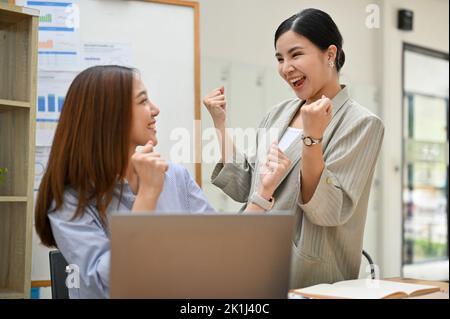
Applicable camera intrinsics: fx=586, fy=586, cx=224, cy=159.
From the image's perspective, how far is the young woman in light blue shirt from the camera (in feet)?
3.81

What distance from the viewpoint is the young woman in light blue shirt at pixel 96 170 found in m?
1.16

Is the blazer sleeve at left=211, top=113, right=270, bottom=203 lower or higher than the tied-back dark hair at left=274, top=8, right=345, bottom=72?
lower

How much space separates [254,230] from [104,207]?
45 cm

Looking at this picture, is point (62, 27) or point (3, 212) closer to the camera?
point (3, 212)

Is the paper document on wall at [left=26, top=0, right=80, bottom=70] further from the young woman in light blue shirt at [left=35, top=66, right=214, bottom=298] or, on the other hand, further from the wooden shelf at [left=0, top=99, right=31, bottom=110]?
the young woman in light blue shirt at [left=35, top=66, right=214, bottom=298]

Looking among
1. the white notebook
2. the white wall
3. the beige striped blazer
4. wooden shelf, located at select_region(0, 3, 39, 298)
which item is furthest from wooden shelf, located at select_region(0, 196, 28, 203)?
the white wall

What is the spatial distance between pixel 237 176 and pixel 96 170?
2.01 ft

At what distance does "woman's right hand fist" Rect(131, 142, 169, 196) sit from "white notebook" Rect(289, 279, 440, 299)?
0.35 metres

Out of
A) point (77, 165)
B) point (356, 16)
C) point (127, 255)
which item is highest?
point (356, 16)

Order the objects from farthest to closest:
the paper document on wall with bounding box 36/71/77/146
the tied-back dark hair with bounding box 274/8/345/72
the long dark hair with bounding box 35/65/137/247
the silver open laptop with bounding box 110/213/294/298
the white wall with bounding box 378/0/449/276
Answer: the white wall with bounding box 378/0/449/276 < the paper document on wall with bounding box 36/71/77/146 < the tied-back dark hair with bounding box 274/8/345/72 < the long dark hair with bounding box 35/65/137/247 < the silver open laptop with bounding box 110/213/294/298

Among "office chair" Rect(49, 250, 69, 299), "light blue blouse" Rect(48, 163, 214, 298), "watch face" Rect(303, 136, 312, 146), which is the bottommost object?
"office chair" Rect(49, 250, 69, 299)
